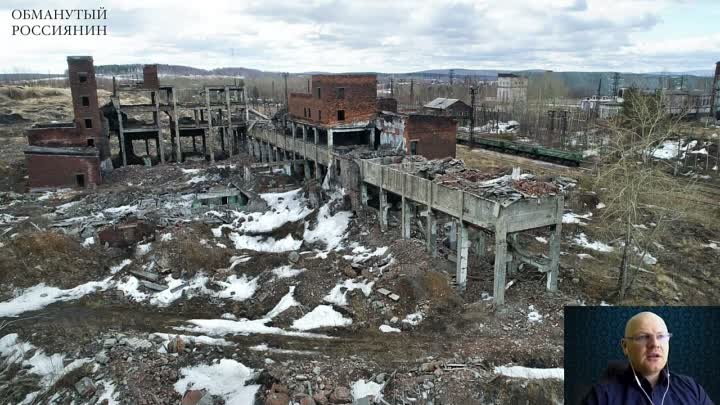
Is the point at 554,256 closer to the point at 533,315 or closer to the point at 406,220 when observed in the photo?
the point at 533,315

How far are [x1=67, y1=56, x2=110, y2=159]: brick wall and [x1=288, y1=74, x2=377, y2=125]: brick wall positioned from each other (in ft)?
59.2

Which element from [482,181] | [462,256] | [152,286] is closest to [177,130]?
[152,286]

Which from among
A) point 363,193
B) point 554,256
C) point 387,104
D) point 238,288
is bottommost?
point 238,288

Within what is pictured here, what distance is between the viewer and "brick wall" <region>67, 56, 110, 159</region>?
39.0 meters

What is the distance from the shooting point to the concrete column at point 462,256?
19312mm

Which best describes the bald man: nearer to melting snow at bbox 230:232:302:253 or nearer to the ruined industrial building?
the ruined industrial building

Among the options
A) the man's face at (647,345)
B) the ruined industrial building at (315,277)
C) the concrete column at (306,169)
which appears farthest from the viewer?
the concrete column at (306,169)

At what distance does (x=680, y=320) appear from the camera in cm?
408

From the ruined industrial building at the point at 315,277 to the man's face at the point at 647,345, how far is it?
9170mm

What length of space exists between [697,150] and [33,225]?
52.2m

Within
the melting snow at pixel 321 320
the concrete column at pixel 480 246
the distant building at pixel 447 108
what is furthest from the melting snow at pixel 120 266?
the distant building at pixel 447 108

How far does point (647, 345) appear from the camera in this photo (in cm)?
353

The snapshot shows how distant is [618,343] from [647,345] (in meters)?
0.70

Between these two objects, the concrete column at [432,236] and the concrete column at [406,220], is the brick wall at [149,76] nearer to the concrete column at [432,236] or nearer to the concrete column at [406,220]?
the concrete column at [406,220]
